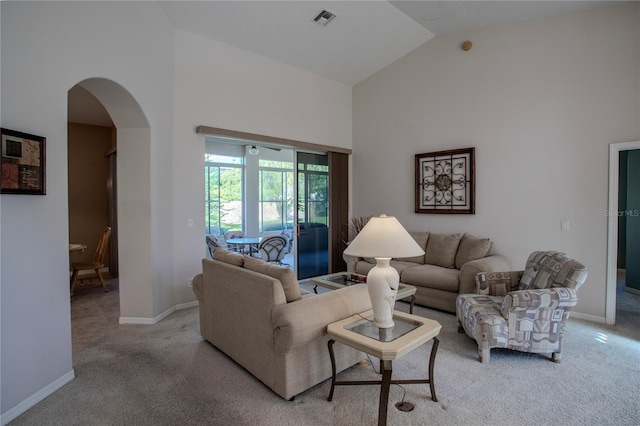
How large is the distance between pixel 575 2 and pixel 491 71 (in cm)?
109

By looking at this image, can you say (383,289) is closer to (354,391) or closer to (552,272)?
(354,391)

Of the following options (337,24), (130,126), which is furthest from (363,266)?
(130,126)

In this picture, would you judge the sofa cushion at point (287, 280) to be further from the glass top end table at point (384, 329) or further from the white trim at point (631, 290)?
the white trim at point (631, 290)

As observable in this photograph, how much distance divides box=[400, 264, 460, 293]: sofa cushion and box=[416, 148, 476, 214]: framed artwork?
3.41 ft

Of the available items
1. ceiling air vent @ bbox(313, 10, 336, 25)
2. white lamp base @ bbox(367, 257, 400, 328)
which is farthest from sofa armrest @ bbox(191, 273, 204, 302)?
ceiling air vent @ bbox(313, 10, 336, 25)

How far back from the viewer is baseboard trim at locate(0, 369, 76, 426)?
2.18 m

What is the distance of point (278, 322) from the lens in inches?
89.3

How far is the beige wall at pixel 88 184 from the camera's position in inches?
256

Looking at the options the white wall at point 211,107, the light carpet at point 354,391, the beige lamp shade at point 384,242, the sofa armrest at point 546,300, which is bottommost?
the light carpet at point 354,391

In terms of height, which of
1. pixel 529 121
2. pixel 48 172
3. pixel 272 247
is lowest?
pixel 272 247

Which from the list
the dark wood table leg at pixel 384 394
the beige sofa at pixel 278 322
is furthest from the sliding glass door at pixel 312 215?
the dark wood table leg at pixel 384 394

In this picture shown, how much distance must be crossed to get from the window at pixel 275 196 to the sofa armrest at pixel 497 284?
599 centimetres

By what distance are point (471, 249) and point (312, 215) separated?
2.69 m

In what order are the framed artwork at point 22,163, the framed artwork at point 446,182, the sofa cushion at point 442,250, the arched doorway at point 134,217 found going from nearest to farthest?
1. the framed artwork at point 22,163
2. the arched doorway at point 134,217
3. the sofa cushion at point 442,250
4. the framed artwork at point 446,182
